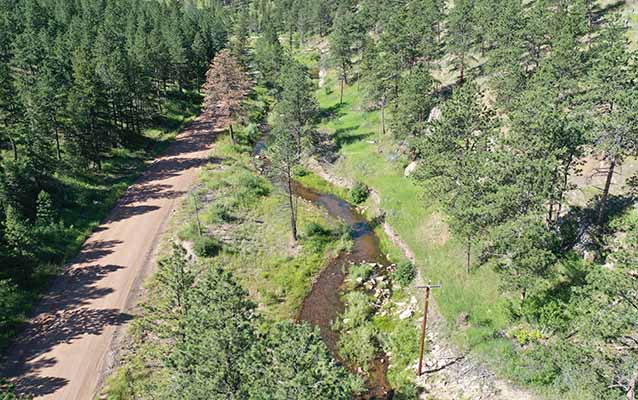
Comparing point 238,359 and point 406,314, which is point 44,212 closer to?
point 238,359

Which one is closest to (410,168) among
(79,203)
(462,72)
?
(462,72)

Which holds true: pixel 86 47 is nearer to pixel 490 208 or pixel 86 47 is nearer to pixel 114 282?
pixel 114 282

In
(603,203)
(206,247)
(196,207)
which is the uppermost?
(603,203)

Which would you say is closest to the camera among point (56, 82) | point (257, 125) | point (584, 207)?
point (584, 207)

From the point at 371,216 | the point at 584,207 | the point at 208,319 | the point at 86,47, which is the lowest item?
the point at 371,216

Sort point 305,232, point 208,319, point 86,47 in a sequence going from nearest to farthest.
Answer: point 208,319 < point 305,232 < point 86,47

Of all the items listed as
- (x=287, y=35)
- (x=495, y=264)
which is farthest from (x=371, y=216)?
(x=287, y=35)
